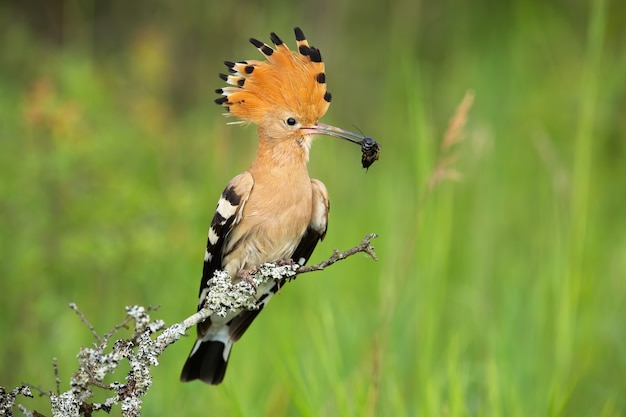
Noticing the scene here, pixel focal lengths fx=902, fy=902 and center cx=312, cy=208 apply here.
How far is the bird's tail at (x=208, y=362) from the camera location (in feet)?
9.33

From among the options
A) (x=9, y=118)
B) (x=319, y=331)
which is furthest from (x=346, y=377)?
(x=9, y=118)

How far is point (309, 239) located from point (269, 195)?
0.70 feet

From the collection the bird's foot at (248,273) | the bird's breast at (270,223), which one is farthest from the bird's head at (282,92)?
the bird's foot at (248,273)

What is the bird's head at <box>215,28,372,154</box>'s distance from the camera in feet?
8.50

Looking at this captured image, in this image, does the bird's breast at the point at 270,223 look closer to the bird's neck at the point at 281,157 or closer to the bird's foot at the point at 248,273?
the bird's neck at the point at 281,157

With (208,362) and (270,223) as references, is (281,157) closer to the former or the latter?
(270,223)

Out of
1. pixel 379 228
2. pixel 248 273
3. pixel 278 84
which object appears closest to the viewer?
pixel 248 273

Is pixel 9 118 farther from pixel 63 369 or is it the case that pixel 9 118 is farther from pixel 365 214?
pixel 365 214

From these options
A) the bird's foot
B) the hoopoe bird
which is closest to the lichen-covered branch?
the bird's foot

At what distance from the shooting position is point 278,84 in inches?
107

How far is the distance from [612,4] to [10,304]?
12.9ft

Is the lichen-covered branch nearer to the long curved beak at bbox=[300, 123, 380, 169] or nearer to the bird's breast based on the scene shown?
the long curved beak at bbox=[300, 123, 380, 169]

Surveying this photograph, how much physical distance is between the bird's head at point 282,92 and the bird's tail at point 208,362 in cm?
69

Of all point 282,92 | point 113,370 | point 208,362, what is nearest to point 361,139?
point 282,92
